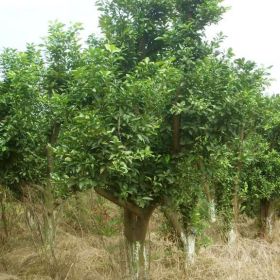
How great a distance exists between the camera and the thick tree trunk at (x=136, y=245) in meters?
6.73

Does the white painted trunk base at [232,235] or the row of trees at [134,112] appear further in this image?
the white painted trunk base at [232,235]

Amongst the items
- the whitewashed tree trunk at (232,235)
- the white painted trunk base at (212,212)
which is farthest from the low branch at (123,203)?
the whitewashed tree trunk at (232,235)

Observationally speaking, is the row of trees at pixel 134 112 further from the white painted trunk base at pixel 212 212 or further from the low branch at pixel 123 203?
the white painted trunk base at pixel 212 212

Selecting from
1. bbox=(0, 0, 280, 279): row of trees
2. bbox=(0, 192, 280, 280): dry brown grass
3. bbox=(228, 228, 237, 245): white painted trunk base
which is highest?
bbox=(0, 0, 280, 279): row of trees

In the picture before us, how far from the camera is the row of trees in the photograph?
17.3ft

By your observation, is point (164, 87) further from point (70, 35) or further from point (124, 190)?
point (70, 35)

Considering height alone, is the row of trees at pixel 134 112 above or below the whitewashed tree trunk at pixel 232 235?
above

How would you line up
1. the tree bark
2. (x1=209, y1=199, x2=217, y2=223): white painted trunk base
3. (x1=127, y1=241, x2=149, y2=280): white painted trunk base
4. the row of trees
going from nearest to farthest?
the row of trees < (x1=127, y1=241, x2=149, y2=280): white painted trunk base < the tree bark < (x1=209, y1=199, x2=217, y2=223): white painted trunk base

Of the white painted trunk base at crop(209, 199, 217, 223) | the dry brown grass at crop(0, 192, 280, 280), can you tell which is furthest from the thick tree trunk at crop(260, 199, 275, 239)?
the dry brown grass at crop(0, 192, 280, 280)

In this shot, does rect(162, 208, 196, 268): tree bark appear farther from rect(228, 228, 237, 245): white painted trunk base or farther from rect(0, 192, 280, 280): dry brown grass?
rect(228, 228, 237, 245): white painted trunk base

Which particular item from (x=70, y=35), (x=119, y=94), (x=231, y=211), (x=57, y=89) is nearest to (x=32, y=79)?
→ (x=57, y=89)

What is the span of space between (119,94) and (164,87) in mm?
644

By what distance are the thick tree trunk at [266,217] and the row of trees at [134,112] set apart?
6.29 m

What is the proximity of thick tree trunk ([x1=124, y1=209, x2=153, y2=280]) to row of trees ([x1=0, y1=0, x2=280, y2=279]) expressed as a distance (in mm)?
19
